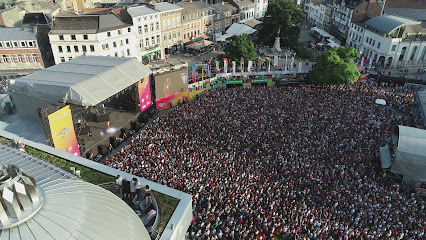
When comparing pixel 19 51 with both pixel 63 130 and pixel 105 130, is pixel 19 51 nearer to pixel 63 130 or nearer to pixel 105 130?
pixel 105 130

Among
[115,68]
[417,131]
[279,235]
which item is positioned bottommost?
[279,235]

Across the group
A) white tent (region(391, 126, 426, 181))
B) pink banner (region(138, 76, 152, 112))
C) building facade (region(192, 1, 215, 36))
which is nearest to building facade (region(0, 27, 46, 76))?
pink banner (region(138, 76, 152, 112))

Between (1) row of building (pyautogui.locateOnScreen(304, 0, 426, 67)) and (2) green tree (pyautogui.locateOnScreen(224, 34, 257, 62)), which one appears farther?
(1) row of building (pyautogui.locateOnScreen(304, 0, 426, 67))

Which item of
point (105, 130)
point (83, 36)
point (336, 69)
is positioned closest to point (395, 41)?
point (336, 69)

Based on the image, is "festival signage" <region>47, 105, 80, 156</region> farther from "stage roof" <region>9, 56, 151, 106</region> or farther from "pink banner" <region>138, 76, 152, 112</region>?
"pink banner" <region>138, 76, 152, 112</region>

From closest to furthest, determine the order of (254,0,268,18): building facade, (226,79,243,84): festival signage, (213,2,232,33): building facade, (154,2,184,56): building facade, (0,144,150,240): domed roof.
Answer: (0,144,150,240): domed roof
(226,79,243,84): festival signage
(154,2,184,56): building facade
(213,2,232,33): building facade
(254,0,268,18): building facade

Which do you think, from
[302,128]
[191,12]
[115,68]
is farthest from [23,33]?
[302,128]

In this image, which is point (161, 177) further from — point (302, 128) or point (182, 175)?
point (302, 128)
